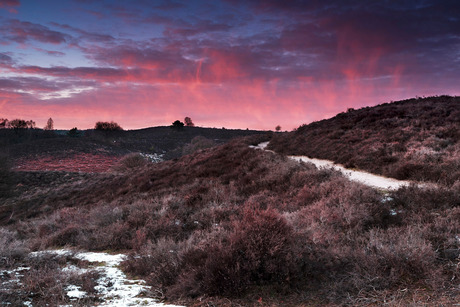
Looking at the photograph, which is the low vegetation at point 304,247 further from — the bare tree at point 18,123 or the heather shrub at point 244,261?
the bare tree at point 18,123

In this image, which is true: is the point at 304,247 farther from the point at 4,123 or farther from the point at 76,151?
the point at 4,123

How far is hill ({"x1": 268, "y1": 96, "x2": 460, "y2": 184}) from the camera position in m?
11.2

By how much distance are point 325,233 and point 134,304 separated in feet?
12.4

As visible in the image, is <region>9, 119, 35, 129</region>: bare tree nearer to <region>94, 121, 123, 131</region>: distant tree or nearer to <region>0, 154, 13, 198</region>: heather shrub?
<region>94, 121, 123, 131</region>: distant tree

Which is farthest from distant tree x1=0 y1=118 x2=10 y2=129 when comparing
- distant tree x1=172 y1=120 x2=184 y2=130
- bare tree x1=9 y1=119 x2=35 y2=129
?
distant tree x1=172 y1=120 x2=184 y2=130

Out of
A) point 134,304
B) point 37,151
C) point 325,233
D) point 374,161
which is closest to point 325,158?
point 374,161

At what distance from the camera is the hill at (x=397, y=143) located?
1122 cm

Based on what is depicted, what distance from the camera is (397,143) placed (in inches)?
592

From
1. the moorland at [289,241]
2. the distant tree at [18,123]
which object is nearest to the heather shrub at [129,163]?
the moorland at [289,241]

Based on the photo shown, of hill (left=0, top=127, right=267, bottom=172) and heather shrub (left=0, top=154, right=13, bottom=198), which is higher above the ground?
hill (left=0, top=127, right=267, bottom=172)

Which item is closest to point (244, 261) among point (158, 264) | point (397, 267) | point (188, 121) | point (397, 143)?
point (158, 264)

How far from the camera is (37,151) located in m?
56.6

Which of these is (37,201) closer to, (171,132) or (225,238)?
(225,238)

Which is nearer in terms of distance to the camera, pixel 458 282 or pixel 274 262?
pixel 458 282
